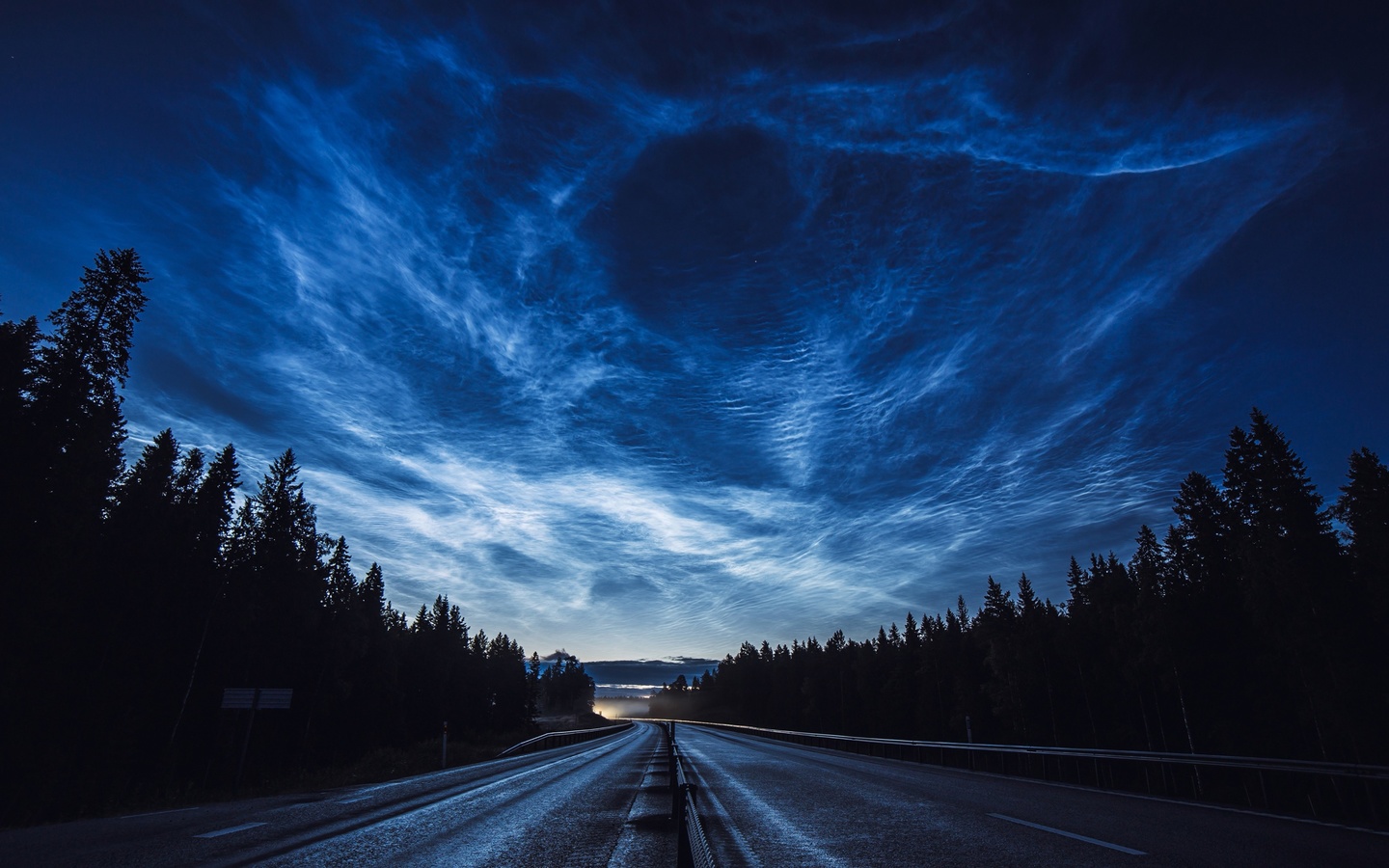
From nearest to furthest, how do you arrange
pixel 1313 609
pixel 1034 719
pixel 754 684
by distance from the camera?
1. pixel 1313 609
2. pixel 1034 719
3. pixel 754 684

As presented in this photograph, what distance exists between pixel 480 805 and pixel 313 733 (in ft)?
157

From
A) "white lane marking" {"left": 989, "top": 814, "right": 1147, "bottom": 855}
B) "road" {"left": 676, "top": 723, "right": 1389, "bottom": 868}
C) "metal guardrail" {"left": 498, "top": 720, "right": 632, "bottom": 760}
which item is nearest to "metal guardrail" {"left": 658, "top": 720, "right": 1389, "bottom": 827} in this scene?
"road" {"left": 676, "top": 723, "right": 1389, "bottom": 868}

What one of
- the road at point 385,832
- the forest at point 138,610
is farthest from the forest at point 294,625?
the road at point 385,832

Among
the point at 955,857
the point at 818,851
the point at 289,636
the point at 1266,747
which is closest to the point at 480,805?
the point at 818,851

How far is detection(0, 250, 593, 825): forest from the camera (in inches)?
776

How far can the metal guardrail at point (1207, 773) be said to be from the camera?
10.0 metres

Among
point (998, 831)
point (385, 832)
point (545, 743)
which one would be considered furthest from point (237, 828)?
point (545, 743)

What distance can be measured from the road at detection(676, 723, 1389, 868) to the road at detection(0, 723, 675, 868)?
1.36 m

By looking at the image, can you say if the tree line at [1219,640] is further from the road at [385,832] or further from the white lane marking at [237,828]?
the white lane marking at [237,828]

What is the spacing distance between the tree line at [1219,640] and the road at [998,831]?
30623 millimetres

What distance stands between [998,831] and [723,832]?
11.8ft

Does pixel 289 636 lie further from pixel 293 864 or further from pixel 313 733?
pixel 293 864

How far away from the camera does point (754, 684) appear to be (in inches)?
5758

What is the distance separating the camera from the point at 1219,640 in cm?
4119
